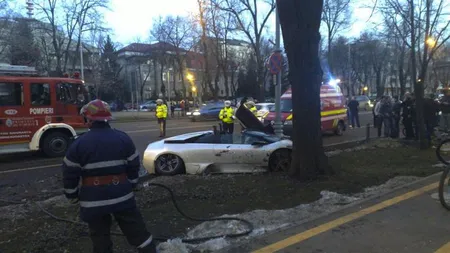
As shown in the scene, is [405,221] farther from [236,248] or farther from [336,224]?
[236,248]

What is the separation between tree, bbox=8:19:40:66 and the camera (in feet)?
108

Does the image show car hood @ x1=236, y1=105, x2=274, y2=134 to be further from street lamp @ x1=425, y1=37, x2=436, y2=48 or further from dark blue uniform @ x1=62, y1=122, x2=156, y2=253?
dark blue uniform @ x1=62, y1=122, x2=156, y2=253

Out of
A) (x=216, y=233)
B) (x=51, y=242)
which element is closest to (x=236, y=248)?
(x=216, y=233)

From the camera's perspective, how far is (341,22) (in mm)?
49438

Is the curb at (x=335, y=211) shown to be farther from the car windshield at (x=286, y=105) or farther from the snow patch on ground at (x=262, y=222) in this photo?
the car windshield at (x=286, y=105)

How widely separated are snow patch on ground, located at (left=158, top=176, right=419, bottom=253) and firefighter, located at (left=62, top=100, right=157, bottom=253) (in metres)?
0.77

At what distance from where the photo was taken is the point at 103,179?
11.1ft

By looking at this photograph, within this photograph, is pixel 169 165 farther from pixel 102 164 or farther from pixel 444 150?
pixel 444 150

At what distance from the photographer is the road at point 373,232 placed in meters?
4.14

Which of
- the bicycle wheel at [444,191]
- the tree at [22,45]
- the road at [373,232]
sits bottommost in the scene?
the road at [373,232]

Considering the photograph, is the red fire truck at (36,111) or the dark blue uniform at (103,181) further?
the red fire truck at (36,111)

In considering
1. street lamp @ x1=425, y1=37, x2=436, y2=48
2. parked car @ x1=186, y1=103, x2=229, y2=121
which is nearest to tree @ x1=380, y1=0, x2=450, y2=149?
street lamp @ x1=425, y1=37, x2=436, y2=48

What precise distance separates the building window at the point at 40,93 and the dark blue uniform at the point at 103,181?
32.0ft

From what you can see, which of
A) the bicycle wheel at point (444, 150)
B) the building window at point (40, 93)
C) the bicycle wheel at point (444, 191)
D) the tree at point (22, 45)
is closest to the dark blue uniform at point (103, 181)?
the bicycle wheel at point (444, 191)
